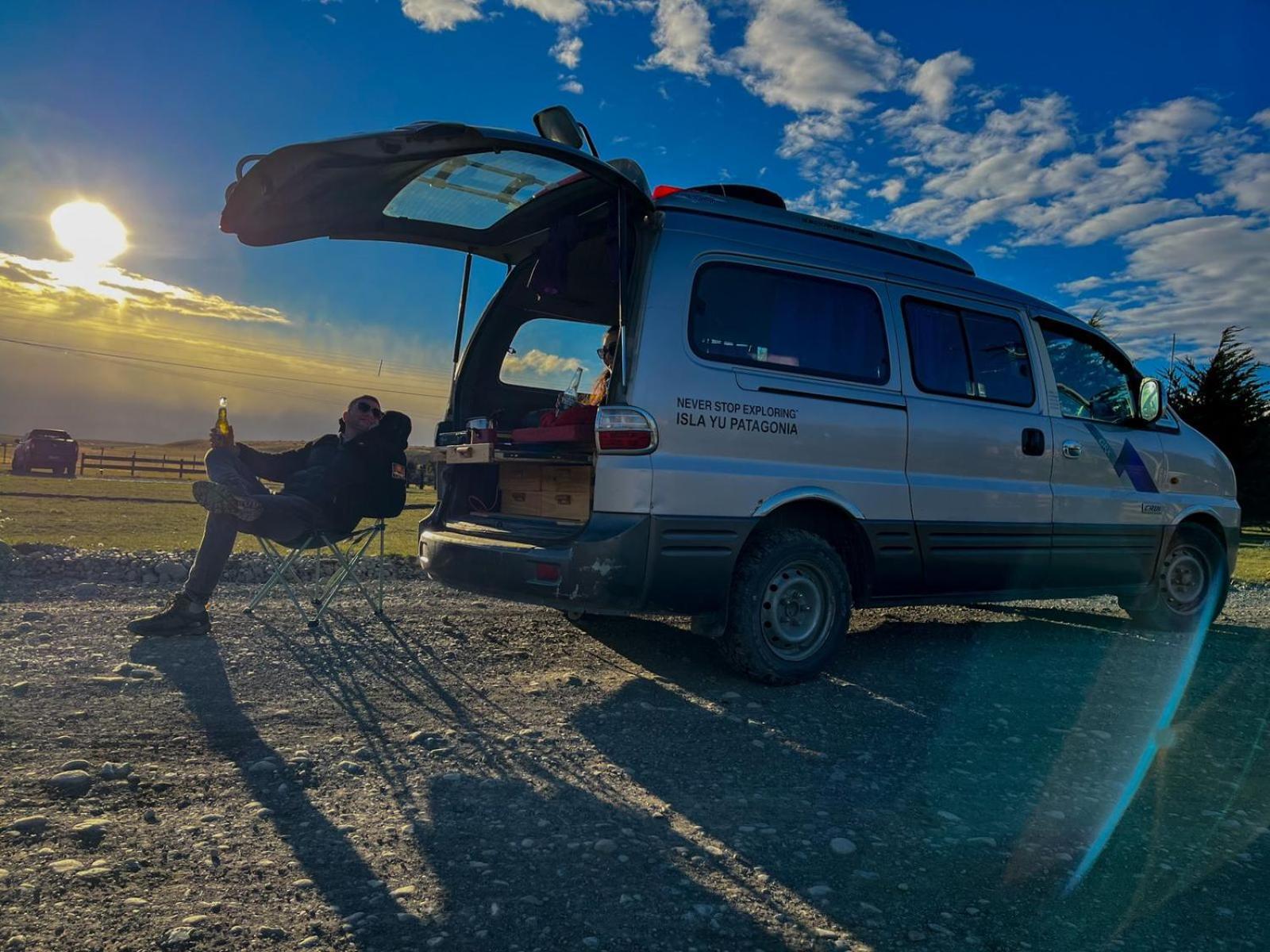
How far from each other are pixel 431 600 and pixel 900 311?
3.90 metres

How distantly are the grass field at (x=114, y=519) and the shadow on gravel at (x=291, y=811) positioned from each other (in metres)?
1.71

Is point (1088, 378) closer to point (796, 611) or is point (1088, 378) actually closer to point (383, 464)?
point (796, 611)

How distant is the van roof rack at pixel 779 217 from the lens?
4.40 metres

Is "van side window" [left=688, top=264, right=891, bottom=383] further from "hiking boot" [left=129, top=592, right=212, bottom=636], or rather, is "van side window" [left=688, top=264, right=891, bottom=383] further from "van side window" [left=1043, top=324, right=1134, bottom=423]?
"hiking boot" [left=129, top=592, right=212, bottom=636]

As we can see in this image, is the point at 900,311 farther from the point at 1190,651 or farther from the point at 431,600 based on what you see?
the point at 431,600

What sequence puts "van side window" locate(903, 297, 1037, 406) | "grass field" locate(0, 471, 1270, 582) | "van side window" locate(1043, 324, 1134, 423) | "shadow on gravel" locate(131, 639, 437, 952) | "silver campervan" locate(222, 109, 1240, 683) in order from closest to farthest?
"shadow on gravel" locate(131, 639, 437, 952)
"silver campervan" locate(222, 109, 1240, 683)
"van side window" locate(903, 297, 1037, 406)
"van side window" locate(1043, 324, 1134, 423)
"grass field" locate(0, 471, 1270, 582)

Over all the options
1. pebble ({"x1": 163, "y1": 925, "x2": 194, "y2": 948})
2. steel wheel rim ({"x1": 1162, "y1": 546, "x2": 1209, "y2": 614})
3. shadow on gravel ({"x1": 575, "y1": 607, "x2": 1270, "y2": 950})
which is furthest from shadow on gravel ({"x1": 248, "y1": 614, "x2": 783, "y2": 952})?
steel wheel rim ({"x1": 1162, "y1": 546, "x2": 1209, "y2": 614})

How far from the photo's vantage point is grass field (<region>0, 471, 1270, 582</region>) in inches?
395

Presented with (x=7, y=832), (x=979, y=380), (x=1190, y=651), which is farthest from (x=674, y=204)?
(x=1190, y=651)

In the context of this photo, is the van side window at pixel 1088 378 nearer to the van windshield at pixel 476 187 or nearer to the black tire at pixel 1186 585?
the black tire at pixel 1186 585

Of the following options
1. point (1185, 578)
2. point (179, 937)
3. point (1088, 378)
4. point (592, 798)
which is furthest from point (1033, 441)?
point (179, 937)

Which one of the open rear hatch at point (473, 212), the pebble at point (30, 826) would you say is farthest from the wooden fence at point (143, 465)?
the pebble at point (30, 826)

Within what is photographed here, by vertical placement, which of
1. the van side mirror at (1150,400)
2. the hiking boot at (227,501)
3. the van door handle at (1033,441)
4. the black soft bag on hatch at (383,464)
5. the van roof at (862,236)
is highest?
the van roof at (862,236)

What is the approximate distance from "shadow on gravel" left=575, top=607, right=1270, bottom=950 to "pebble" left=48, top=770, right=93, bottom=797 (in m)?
1.78
